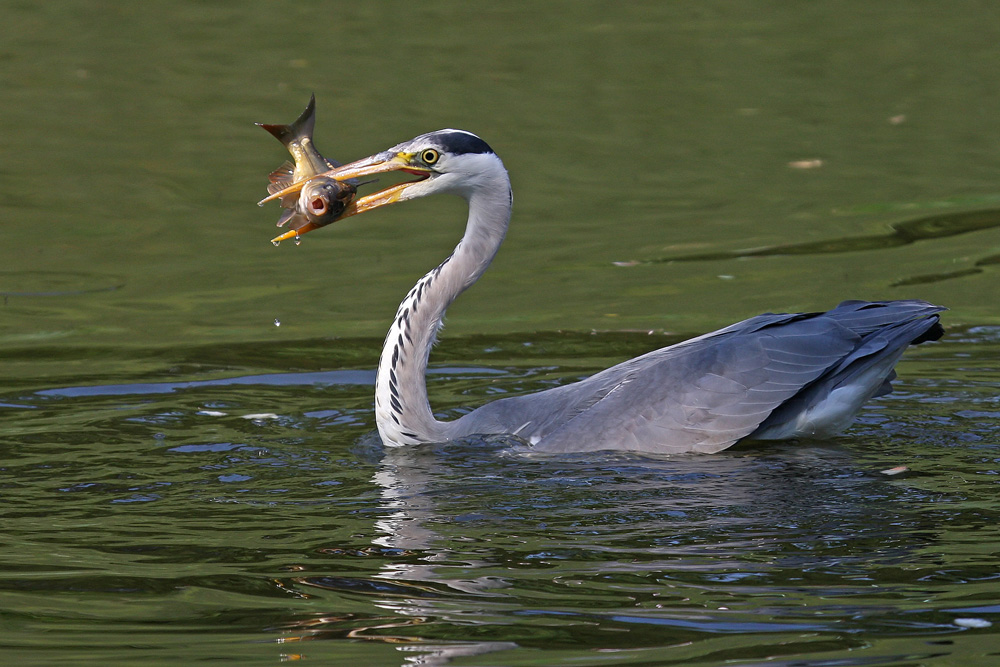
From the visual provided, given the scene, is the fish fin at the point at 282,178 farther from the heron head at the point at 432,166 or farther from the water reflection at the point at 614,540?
the water reflection at the point at 614,540

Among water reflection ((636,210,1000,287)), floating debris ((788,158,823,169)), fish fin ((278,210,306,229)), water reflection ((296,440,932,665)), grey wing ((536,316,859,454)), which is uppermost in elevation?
fish fin ((278,210,306,229))

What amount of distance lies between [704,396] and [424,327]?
5.00ft

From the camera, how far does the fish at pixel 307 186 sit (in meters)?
7.49

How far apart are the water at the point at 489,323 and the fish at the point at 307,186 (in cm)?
118

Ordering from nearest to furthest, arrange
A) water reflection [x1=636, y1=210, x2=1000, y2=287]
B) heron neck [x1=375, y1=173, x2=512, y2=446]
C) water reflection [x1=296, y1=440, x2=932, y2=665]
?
1. water reflection [x1=296, y1=440, x2=932, y2=665]
2. heron neck [x1=375, y1=173, x2=512, y2=446]
3. water reflection [x1=636, y1=210, x2=1000, y2=287]

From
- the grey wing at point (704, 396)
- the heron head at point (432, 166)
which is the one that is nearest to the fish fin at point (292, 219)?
the heron head at point (432, 166)

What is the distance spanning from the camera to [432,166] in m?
7.70

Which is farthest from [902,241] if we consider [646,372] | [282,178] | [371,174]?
[282,178]

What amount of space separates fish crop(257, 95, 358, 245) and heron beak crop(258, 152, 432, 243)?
0.08ft

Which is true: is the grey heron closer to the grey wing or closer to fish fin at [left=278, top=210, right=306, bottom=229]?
the grey wing

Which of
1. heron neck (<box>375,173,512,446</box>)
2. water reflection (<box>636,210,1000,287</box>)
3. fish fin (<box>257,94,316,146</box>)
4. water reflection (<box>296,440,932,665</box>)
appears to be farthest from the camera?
water reflection (<box>636,210,1000,287</box>)

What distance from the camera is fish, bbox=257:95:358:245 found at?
749 cm

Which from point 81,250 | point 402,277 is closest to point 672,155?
point 402,277

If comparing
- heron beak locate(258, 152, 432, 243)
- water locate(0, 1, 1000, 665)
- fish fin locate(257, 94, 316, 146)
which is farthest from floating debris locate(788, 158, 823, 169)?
fish fin locate(257, 94, 316, 146)
